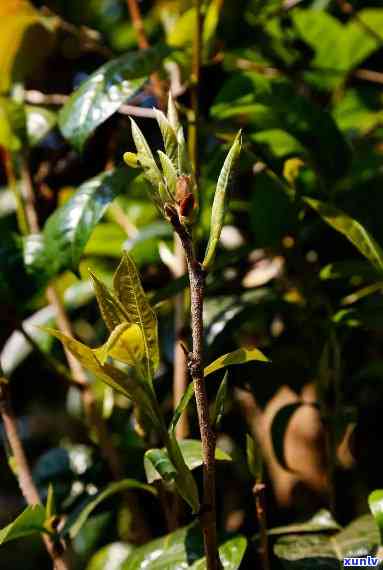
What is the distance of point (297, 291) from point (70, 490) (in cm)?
45

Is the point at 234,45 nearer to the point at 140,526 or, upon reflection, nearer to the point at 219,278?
the point at 219,278

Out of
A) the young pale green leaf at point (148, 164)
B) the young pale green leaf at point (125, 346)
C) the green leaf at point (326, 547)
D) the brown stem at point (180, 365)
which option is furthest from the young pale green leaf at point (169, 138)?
the green leaf at point (326, 547)

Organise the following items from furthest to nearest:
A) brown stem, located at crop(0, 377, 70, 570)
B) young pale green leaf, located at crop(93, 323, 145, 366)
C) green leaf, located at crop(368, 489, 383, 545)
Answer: brown stem, located at crop(0, 377, 70, 570), green leaf, located at crop(368, 489, 383, 545), young pale green leaf, located at crop(93, 323, 145, 366)

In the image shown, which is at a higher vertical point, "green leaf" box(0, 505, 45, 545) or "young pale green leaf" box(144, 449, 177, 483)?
"young pale green leaf" box(144, 449, 177, 483)

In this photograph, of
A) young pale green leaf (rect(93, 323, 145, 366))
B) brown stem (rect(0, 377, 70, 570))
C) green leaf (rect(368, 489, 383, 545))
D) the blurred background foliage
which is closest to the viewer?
young pale green leaf (rect(93, 323, 145, 366))

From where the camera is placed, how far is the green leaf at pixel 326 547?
647 mm

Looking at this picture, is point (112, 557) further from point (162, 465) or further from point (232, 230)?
point (232, 230)

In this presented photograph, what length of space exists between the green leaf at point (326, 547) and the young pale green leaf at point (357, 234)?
0.28m

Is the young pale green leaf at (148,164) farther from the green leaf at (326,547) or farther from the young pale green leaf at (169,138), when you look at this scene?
the green leaf at (326,547)

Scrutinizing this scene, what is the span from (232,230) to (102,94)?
22.1 inches

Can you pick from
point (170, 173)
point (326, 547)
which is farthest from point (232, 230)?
point (170, 173)

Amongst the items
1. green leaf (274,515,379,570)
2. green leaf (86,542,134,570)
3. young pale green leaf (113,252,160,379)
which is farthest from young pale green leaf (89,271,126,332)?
green leaf (86,542,134,570)

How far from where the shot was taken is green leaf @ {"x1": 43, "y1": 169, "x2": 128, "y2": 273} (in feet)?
2.32

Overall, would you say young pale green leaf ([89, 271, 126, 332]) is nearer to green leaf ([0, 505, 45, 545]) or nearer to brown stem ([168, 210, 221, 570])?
brown stem ([168, 210, 221, 570])
